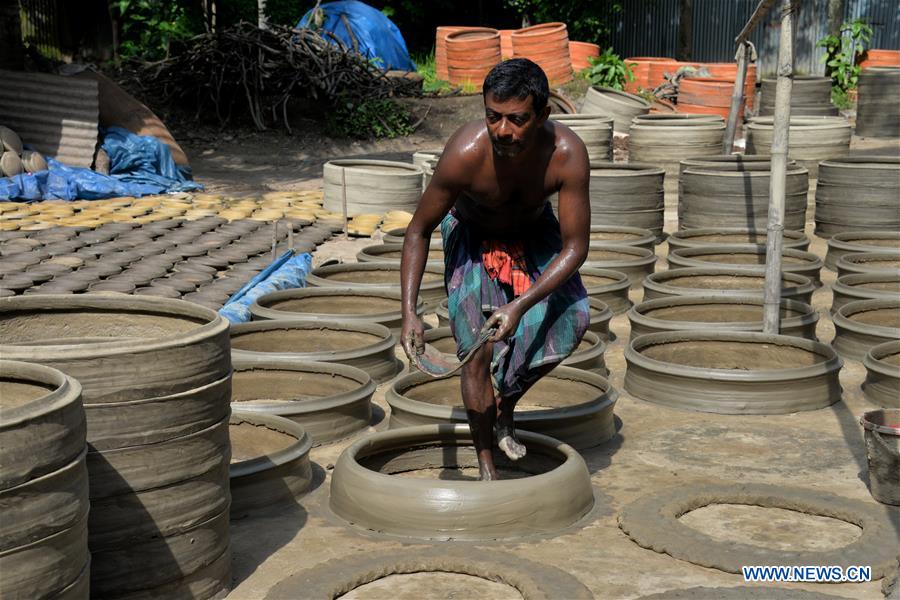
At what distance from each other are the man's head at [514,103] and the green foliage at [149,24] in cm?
1816

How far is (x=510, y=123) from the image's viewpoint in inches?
155

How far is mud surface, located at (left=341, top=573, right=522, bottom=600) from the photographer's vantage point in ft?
12.0

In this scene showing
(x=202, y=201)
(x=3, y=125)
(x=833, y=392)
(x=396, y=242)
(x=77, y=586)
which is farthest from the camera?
(x=3, y=125)

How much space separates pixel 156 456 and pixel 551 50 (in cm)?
1828

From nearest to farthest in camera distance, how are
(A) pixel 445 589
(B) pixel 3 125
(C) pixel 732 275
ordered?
1. (A) pixel 445 589
2. (C) pixel 732 275
3. (B) pixel 3 125

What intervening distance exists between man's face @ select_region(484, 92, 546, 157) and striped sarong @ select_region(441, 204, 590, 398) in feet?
1.70

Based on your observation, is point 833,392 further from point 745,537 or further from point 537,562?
point 537,562

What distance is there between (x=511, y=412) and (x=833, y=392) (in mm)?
2311

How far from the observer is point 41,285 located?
8562 mm

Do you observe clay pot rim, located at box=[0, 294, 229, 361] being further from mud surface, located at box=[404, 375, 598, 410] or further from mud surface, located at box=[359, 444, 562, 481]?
mud surface, located at box=[404, 375, 598, 410]

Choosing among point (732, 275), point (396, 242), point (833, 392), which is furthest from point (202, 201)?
point (833, 392)

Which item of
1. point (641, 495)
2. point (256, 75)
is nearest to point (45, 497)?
point (641, 495)

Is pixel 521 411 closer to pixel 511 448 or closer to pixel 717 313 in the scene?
pixel 511 448

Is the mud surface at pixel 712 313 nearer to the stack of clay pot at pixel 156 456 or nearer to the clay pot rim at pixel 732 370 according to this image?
the clay pot rim at pixel 732 370
